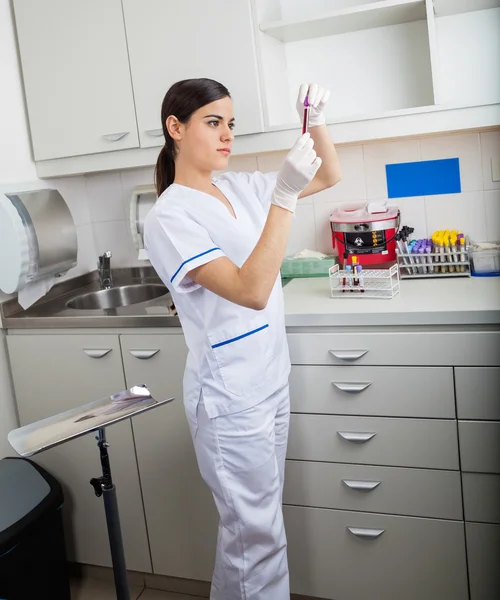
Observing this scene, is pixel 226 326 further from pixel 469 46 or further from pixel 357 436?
pixel 469 46

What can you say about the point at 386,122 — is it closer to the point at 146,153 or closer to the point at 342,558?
the point at 146,153

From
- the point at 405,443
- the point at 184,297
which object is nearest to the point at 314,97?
the point at 184,297

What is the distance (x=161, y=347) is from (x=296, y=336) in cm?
43

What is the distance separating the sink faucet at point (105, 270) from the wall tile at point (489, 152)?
1296 millimetres

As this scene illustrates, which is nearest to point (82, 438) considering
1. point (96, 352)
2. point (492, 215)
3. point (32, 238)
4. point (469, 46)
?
point (96, 352)

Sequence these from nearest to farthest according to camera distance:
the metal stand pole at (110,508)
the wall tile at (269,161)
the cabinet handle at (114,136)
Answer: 1. the metal stand pole at (110,508)
2. the cabinet handle at (114,136)
3. the wall tile at (269,161)

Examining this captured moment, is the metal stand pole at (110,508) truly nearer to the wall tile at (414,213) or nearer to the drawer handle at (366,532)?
the drawer handle at (366,532)

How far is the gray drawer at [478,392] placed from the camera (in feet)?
5.60

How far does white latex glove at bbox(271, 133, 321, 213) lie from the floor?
4.67ft

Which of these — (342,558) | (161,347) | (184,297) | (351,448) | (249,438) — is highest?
(184,297)

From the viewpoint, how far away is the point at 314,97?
5.55 feet

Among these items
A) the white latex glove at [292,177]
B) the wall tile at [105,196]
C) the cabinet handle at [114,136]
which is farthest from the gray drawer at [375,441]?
the wall tile at [105,196]

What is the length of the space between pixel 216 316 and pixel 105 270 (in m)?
1.01

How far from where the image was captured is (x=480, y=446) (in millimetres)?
1747
